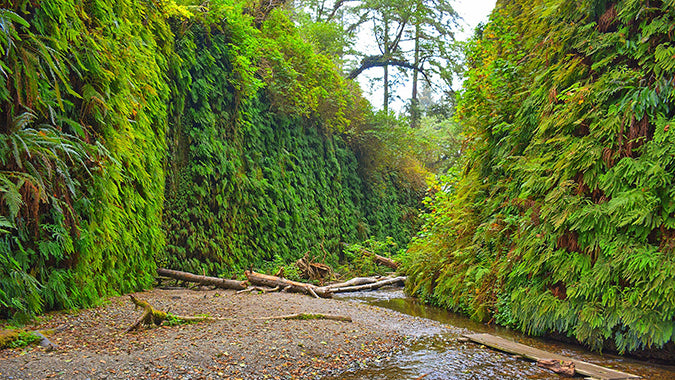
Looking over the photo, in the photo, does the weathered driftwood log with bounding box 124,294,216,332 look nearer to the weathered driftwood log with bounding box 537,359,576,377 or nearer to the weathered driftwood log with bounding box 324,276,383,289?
the weathered driftwood log with bounding box 537,359,576,377

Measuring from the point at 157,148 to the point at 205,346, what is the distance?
4.99 meters

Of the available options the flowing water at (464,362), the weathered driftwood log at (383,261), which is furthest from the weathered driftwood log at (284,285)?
the weathered driftwood log at (383,261)

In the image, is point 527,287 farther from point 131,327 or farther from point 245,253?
point 245,253

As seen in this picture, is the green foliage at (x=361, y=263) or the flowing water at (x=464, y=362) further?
the green foliage at (x=361, y=263)

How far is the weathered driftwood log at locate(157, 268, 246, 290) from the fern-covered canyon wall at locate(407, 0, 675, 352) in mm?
4095

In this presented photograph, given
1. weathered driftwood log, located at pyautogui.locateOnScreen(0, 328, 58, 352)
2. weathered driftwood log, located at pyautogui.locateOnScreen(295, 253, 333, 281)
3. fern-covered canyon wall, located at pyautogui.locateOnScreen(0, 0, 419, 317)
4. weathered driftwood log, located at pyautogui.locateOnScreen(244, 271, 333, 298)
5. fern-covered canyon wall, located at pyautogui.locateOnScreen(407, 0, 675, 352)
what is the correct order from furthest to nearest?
1. weathered driftwood log, located at pyautogui.locateOnScreen(295, 253, 333, 281)
2. weathered driftwood log, located at pyautogui.locateOnScreen(244, 271, 333, 298)
3. fern-covered canyon wall, located at pyautogui.locateOnScreen(407, 0, 675, 352)
4. fern-covered canyon wall, located at pyautogui.locateOnScreen(0, 0, 419, 317)
5. weathered driftwood log, located at pyautogui.locateOnScreen(0, 328, 58, 352)

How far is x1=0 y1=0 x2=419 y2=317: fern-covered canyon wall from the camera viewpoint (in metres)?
4.17

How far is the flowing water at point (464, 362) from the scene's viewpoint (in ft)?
12.3

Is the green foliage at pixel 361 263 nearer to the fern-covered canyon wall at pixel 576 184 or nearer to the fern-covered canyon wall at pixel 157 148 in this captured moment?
the fern-covered canyon wall at pixel 157 148

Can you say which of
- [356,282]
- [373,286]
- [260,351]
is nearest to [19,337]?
[260,351]

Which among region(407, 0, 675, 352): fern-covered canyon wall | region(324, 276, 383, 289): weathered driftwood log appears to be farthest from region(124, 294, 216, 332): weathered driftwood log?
region(324, 276, 383, 289): weathered driftwood log

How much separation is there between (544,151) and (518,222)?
1.18 m

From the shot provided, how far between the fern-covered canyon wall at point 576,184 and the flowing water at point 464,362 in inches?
10.7

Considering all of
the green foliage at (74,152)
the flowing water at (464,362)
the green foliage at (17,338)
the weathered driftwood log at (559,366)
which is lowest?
the green foliage at (17,338)
